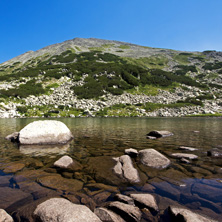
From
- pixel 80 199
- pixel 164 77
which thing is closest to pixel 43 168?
pixel 80 199

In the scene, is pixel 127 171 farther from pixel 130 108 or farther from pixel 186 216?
pixel 130 108

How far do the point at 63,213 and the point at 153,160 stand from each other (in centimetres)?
537

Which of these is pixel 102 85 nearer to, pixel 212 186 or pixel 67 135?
pixel 67 135

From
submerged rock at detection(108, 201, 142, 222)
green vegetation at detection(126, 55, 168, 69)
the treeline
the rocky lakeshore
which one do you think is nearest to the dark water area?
submerged rock at detection(108, 201, 142, 222)

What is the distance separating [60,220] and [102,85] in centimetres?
8268

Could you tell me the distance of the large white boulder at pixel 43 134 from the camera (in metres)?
12.5

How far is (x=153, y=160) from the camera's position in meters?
7.80

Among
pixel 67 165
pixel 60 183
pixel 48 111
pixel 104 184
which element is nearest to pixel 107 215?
pixel 104 184

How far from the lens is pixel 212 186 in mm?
5480

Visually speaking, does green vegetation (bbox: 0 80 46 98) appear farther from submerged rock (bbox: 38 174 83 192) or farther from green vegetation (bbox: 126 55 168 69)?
green vegetation (bbox: 126 55 168 69)

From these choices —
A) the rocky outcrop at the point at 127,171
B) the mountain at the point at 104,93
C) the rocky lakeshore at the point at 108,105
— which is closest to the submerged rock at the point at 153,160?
the rocky outcrop at the point at 127,171

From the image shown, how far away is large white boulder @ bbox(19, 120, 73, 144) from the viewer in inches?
494

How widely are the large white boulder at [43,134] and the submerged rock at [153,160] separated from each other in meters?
7.94

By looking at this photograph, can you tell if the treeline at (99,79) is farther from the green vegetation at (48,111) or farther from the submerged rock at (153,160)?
the submerged rock at (153,160)
